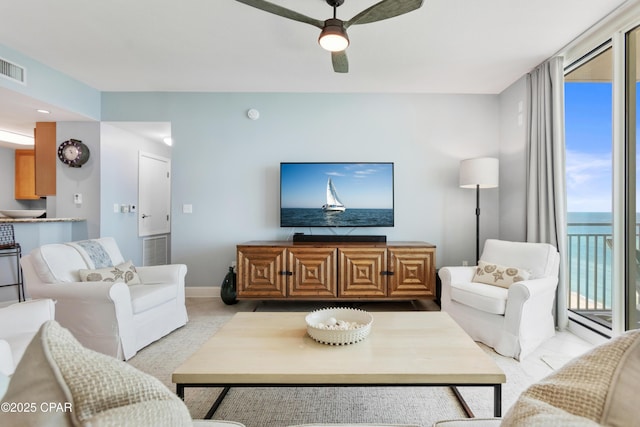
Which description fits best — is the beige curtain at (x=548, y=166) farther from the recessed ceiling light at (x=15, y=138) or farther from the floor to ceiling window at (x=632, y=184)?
the recessed ceiling light at (x=15, y=138)

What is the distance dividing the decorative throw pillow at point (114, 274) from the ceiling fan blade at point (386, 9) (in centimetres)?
255

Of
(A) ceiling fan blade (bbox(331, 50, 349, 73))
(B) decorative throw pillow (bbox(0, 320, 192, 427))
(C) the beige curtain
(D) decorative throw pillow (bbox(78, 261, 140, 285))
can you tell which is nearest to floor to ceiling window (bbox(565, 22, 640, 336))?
(C) the beige curtain


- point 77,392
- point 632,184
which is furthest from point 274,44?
point 632,184

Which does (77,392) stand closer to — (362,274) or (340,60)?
(340,60)

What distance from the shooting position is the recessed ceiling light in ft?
15.3

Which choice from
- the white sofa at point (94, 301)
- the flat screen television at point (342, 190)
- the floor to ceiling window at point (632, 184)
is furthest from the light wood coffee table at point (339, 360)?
the flat screen television at point (342, 190)

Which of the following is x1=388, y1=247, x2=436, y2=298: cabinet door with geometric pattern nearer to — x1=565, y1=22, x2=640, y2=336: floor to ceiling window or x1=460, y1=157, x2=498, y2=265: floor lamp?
x1=460, y1=157, x2=498, y2=265: floor lamp

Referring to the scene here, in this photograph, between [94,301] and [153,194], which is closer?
[94,301]

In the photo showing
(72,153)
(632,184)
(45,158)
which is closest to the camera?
(632,184)

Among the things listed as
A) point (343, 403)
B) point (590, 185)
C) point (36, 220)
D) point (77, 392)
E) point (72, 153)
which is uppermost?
point (72, 153)

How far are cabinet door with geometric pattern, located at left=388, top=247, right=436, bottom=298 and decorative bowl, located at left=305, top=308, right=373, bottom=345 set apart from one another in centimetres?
160

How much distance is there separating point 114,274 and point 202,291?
4.48 feet

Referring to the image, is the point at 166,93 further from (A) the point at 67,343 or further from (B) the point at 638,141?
(B) the point at 638,141

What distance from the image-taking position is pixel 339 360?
1424 millimetres
